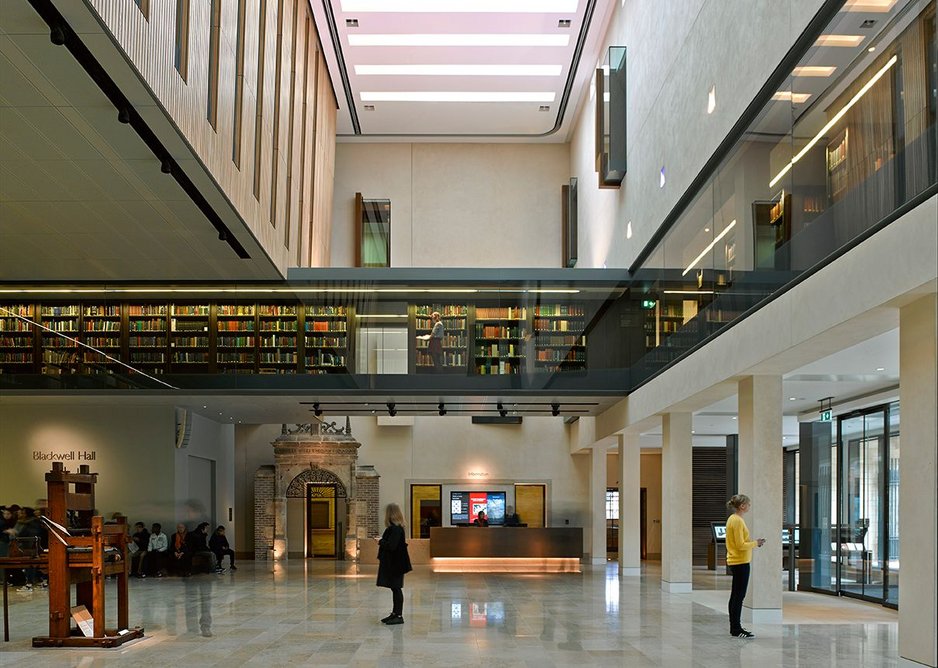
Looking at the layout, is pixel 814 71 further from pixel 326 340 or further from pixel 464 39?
pixel 464 39

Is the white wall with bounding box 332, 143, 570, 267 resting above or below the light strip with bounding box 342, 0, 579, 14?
below

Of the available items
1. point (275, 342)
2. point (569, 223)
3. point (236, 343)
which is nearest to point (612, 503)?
point (569, 223)

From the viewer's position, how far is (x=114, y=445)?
810 inches

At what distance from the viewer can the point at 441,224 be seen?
3005 centimetres

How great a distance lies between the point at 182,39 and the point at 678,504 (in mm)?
9893

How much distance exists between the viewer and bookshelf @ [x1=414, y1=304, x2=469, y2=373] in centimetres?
1947

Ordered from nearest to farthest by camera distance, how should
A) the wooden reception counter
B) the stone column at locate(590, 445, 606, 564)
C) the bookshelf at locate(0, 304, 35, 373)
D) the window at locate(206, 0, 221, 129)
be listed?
1. the window at locate(206, 0, 221, 129)
2. the bookshelf at locate(0, 304, 35, 373)
3. the wooden reception counter
4. the stone column at locate(590, 445, 606, 564)

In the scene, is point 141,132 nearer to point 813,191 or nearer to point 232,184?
point 232,184

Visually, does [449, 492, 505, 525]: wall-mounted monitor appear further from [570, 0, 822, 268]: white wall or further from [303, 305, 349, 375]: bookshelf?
[303, 305, 349, 375]: bookshelf

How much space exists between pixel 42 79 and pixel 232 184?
5188 millimetres

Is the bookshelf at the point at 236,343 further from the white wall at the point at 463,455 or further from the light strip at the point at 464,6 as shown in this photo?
the white wall at the point at 463,455

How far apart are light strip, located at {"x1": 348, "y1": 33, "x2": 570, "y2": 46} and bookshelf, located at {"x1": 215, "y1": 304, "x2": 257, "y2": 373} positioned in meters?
7.86

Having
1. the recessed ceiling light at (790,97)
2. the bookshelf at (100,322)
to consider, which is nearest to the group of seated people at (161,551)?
the bookshelf at (100,322)

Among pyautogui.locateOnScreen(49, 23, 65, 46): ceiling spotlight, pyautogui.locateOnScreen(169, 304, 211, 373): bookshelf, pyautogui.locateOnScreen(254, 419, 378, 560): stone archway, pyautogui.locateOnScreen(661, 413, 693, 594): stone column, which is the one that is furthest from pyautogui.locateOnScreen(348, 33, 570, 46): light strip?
pyautogui.locateOnScreen(49, 23, 65, 46): ceiling spotlight
